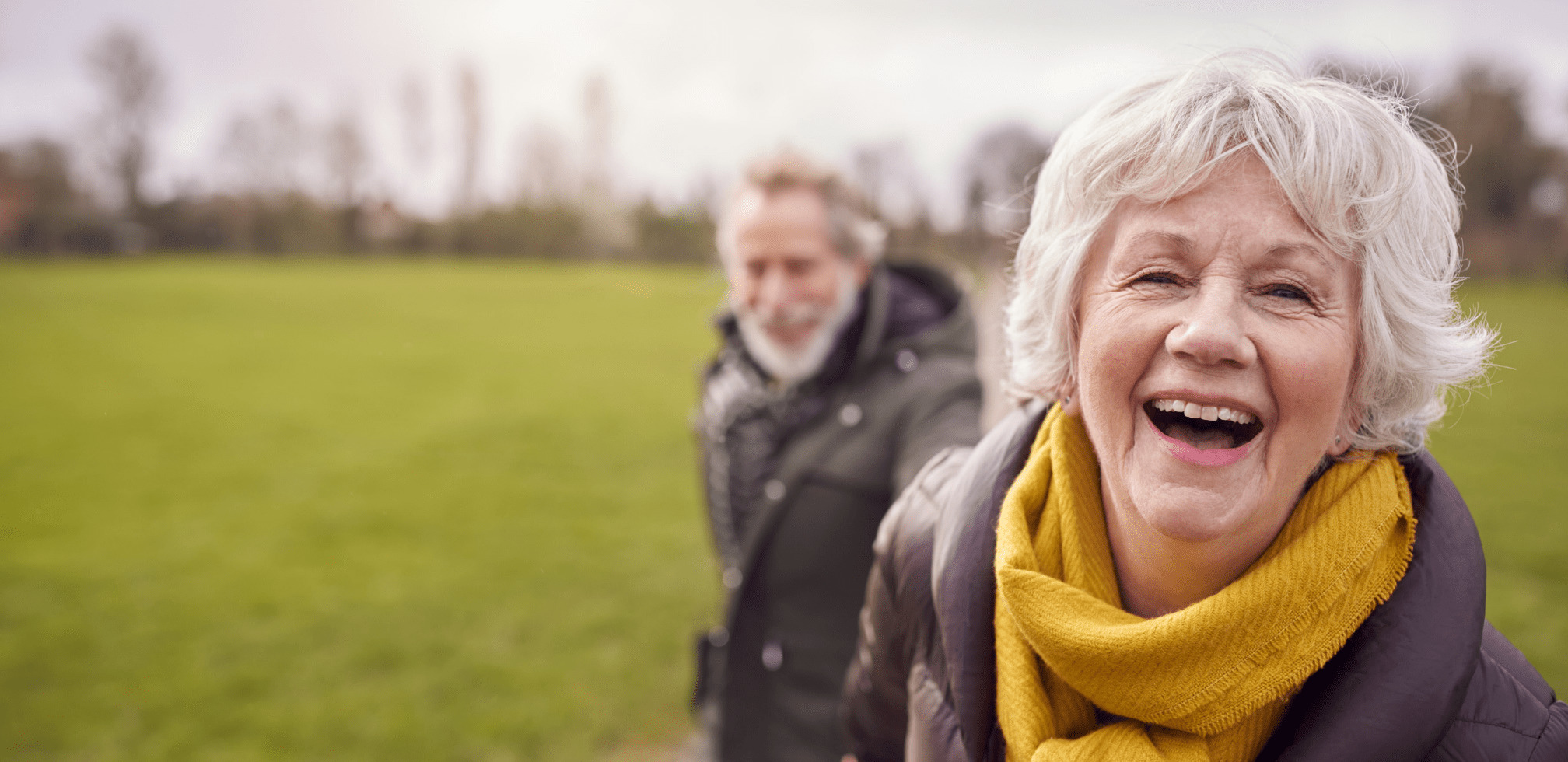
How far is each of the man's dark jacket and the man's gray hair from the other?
194 millimetres

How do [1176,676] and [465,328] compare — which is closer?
[1176,676]

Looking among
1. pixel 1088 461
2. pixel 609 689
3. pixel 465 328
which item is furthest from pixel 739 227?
pixel 465 328

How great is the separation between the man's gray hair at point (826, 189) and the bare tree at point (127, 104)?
59961 mm

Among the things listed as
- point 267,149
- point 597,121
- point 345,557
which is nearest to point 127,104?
point 267,149

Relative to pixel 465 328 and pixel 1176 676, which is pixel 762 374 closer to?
pixel 1176 676

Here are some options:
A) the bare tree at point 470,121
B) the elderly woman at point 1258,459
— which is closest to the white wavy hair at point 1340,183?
the elderly woman at point 1258,459

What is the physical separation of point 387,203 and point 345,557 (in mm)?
62177

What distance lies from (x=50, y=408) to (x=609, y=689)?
1471cm

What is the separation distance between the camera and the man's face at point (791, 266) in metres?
2.98

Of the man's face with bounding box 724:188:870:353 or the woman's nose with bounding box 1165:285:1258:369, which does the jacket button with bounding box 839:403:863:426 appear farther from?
the woman's nose with bounding box 1165:285:1258:369

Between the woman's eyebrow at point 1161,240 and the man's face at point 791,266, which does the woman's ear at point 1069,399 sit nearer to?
the woman's eyebrow at point 1161,240

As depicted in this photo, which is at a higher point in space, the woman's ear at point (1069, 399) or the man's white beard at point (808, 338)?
the woman's ear at point (1069, 399)

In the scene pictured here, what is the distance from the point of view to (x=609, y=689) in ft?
17.3

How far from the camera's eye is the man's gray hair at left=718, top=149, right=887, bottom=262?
3.04 metres
